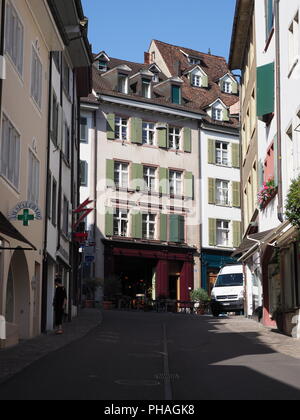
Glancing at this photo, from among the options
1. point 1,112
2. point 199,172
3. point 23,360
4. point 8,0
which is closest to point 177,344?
point 23,360

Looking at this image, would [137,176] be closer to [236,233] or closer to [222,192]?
[222,192]

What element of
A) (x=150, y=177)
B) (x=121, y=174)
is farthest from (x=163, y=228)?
(x=121, y=174)

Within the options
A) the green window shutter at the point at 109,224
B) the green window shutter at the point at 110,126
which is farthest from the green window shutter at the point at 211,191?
the green window shutter at the point at 109,224

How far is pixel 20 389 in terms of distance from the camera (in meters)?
9.78

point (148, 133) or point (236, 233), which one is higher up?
point (148, 133)

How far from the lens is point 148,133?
54656 mm

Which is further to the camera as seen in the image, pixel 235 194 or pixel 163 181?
pixel 235 194

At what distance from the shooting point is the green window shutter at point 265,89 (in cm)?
2431

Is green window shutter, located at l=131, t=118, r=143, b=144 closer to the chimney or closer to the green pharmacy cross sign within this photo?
the chimney

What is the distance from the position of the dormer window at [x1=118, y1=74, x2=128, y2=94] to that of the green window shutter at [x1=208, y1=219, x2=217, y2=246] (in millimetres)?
10809

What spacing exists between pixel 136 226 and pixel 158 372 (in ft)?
130

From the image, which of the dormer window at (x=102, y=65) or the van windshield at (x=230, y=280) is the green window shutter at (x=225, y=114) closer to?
the dormer window at (x=102, y=65)

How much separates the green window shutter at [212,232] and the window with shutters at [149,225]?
4376 mm

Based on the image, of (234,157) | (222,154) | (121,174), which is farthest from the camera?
(234,157)
